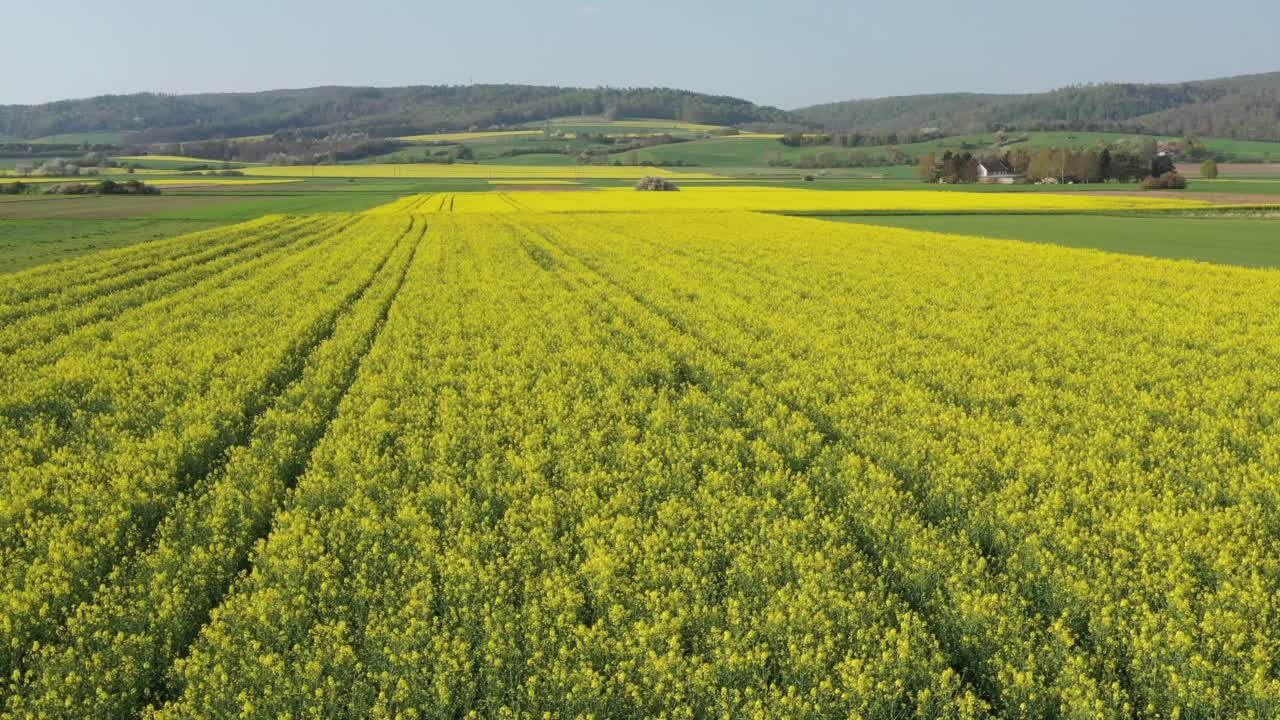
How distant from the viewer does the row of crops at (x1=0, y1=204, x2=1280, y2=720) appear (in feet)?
18.7

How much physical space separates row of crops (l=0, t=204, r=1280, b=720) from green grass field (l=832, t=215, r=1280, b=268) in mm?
20559

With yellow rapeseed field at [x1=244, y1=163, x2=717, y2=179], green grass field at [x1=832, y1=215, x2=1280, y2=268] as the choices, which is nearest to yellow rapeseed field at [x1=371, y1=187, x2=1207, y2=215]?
green grass field at [x1=832, y1=215, x2=1280, y2=268]

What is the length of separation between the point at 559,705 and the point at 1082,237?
4542cm

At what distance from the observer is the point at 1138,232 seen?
45.8 metres

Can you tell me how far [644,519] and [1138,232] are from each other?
47.5m

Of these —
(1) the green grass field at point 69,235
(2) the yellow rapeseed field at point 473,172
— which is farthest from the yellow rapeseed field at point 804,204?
(2) the yellow rapeseed field at point 473,172

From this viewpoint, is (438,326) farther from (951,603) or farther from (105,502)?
(951,603)

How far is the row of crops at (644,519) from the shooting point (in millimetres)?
5695

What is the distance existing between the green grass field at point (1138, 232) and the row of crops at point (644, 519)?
2056cm

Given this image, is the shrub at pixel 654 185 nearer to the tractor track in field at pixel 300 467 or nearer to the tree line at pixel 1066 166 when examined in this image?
the tree line at pixel 1066 166

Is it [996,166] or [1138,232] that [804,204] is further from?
[996,166]

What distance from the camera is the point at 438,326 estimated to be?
724 inches

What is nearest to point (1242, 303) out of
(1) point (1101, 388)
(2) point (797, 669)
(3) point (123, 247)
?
(1) point (1101, 388)

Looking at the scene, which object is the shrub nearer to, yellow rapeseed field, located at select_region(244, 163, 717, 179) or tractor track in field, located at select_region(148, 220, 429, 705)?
yellow rapeseed field, located at select_region(244, 163, 717, 179)
